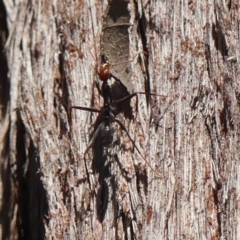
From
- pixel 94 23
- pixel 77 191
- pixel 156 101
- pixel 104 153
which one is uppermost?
pixel 94 23

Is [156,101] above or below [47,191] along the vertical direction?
above

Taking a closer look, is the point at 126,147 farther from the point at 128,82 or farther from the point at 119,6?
the point at 119,6

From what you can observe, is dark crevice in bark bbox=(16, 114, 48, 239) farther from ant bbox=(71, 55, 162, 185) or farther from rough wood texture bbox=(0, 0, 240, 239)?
ant bbox=(71, 55, 162, 185)

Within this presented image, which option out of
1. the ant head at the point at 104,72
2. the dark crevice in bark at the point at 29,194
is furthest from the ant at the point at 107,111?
the dark crevice in bark at the point at 29,194

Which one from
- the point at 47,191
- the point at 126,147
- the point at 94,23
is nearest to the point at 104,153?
the point at 126,147

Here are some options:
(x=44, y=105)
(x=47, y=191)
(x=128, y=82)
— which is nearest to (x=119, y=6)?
(x=128, y=82)

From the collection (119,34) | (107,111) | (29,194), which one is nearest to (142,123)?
(107,111)

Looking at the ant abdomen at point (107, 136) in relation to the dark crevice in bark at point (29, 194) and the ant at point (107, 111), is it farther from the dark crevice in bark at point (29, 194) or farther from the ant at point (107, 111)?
the dark crevice in bark at point (29, 194)
